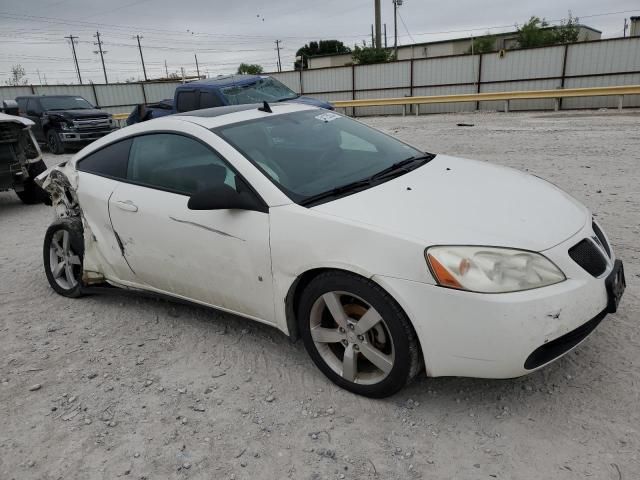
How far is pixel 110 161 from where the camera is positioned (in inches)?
148

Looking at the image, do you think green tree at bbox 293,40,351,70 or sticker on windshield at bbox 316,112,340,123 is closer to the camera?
sticker on windshield at bbox 316,112,340,123

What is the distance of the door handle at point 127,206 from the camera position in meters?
3.41

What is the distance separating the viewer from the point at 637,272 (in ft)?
12.5

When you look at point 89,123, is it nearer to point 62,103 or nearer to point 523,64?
point 62,103

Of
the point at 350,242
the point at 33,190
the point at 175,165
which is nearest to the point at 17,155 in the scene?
the point at 33,190

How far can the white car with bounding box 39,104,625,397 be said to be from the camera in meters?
2.24

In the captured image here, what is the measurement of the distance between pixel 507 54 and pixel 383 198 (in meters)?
20.1

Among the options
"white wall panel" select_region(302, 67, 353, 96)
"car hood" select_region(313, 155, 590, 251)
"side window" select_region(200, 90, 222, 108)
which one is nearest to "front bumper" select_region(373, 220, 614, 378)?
"car hood" select_region(313, 155, 590, 251)

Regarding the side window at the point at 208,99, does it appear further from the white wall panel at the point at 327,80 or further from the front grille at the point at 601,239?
the white wall panel at the point at 327,80

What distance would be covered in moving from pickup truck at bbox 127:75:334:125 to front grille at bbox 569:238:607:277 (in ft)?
27.8

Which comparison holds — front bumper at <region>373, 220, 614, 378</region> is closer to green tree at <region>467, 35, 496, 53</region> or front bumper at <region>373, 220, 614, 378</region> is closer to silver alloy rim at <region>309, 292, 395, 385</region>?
silver alloy rim at <region>309, 292, 395, 385</region>

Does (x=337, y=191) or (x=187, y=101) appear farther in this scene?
(x=187, y=101)

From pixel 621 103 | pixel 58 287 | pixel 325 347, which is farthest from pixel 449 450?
pixel 621 103

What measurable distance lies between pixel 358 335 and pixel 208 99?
348 inches
